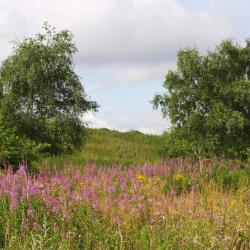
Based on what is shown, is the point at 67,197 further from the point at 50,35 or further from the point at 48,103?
the point at 50,35

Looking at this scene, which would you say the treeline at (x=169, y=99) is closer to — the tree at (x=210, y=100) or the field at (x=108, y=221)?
the tree at (x=210, y=100)

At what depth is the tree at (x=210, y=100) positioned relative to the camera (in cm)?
2762

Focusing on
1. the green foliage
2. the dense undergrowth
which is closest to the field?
the dense undergrowth

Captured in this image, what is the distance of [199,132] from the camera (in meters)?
28.5

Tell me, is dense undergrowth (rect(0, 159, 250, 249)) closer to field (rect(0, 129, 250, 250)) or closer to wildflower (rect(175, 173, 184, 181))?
field (rect(0, 129, 250, 250))

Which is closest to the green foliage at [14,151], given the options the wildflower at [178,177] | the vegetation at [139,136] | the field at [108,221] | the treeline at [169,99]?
the vegetation at [139,136]

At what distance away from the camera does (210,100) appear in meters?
28.7

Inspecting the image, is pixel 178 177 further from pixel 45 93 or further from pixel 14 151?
pixel 45 93

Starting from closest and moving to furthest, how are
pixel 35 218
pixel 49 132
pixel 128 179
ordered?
pixel 35 218, pixel 128 179, pixel 49 132

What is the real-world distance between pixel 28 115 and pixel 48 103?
3.50 feet

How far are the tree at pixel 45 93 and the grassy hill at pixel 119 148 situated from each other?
51.0 inches

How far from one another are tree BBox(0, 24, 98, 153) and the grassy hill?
1.30 m

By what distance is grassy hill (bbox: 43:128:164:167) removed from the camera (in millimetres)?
25672

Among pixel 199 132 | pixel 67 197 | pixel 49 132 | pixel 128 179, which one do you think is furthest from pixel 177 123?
pixel 67 197
